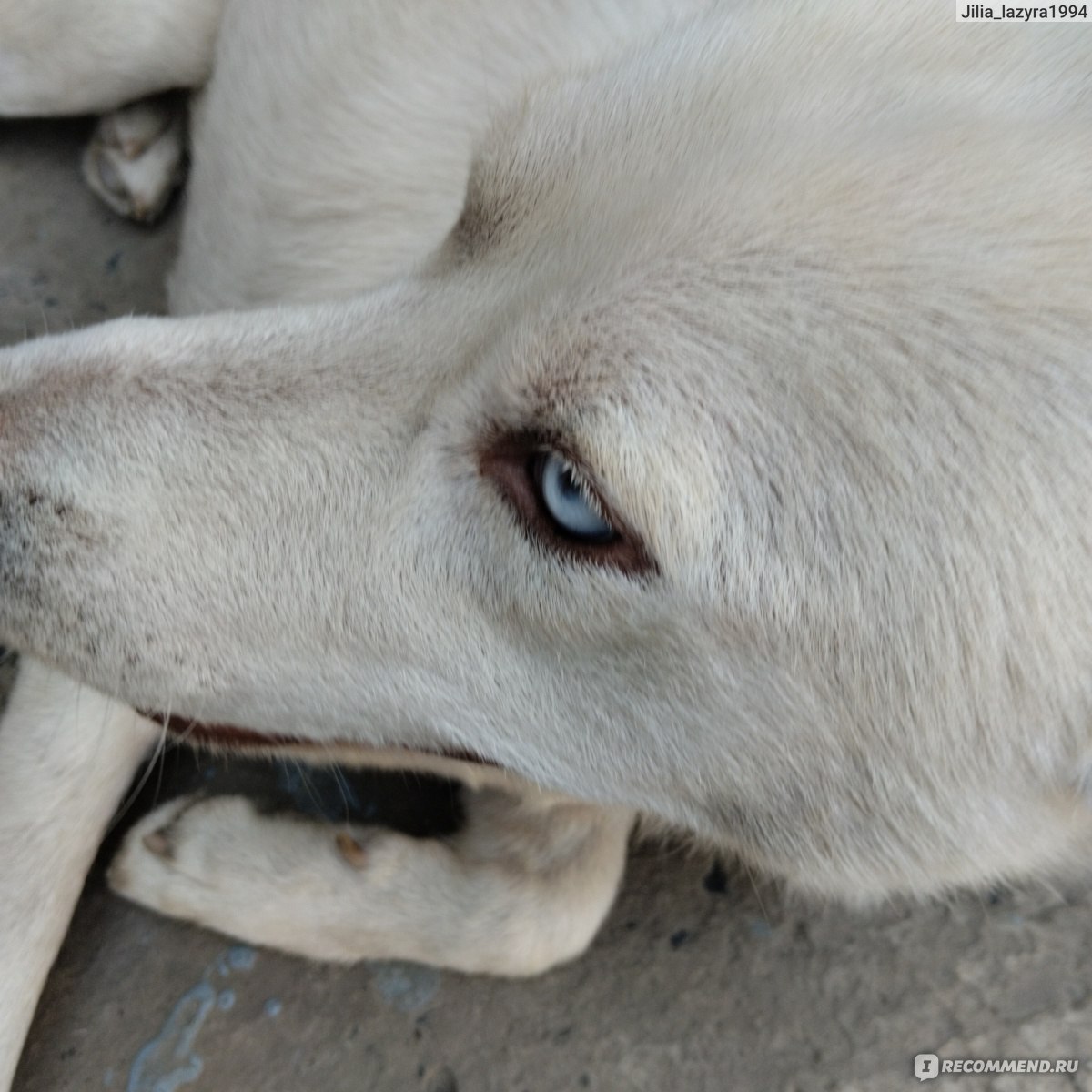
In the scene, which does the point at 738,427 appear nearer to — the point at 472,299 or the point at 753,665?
the point at 753,665

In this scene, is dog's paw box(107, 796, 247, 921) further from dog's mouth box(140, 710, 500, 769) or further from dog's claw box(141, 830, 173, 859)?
dog's mouth box(140, 710, 500, 769)

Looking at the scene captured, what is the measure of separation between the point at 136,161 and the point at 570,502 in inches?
82.9

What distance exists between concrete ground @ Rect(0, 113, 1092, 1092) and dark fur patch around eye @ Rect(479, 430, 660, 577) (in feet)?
3.83

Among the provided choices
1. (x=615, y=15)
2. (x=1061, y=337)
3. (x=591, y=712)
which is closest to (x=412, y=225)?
(x=615, y=15)

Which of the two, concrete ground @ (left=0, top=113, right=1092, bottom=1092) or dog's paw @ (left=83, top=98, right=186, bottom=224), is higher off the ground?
dog's paw @ (left=83, top=98, right=186, bottom=224)

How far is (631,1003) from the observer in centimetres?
218

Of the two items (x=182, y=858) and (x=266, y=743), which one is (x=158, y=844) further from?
(x=266, y=743)

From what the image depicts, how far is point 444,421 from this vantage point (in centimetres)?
140

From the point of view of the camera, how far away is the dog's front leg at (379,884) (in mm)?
2041

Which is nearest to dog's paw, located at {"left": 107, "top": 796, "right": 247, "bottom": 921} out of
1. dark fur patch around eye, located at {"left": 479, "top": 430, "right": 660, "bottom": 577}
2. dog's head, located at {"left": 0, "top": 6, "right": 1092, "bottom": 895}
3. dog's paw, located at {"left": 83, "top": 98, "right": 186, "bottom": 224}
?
dog's head, located at {"left": 0, "top": 6, "right": 1092, "bottom": 895}

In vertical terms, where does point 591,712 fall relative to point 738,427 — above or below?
below

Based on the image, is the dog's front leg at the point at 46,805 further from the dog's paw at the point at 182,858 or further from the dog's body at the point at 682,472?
the dog's body at the point at 682,472

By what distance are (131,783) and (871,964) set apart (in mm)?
1565

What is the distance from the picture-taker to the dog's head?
1198 mm
